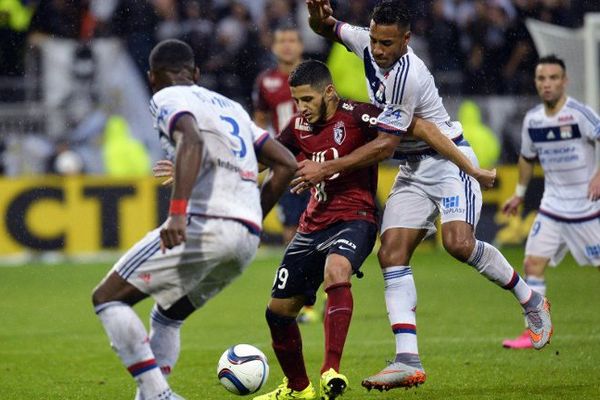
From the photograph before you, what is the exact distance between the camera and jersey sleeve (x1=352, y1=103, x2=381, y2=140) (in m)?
6.99

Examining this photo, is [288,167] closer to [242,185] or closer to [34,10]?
[242,185]

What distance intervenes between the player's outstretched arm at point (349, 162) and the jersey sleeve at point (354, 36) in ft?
2.62

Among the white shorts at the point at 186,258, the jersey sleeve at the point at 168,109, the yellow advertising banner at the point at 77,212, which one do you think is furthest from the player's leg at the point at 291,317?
the yellow advertising banner at the point at 77,212

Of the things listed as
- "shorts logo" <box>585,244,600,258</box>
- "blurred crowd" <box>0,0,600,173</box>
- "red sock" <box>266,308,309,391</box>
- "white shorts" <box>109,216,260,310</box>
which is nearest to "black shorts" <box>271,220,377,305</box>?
"red sock" <box>266,308,309,391</box>

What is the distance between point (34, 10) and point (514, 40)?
7759 mm

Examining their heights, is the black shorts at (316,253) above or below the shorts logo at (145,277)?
below

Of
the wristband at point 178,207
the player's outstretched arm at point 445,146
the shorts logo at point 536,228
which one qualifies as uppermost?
the wristband at point 178,207

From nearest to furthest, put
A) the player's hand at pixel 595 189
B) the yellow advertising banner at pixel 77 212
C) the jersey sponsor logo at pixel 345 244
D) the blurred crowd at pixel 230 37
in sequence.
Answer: the jersey sponsor logo at pixel 345 244 → the player's hand at pixel 595 189 → the yellow advertising banner at pixel 77 212 → the blurred crowd at pixel 230 37

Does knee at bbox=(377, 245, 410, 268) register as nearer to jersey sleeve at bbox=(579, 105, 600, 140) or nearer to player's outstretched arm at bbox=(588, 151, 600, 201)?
player's outstretched arm at bbox=(588, 151, 600, 201)

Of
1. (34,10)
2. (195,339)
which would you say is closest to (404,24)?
(195,339)

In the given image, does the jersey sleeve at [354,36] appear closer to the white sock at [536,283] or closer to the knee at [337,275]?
the knee at [337,275]

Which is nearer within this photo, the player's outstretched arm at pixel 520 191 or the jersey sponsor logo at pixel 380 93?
the jersey sponsor logo at pixel 380 93

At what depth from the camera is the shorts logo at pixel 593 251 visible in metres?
9.62

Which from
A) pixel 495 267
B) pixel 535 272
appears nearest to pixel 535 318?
pixel 495 267
